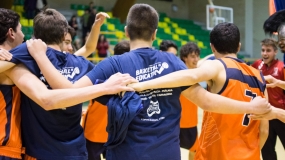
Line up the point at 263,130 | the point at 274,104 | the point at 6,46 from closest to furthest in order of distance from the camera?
1. the point at 6,46
2. the point at 263,130
3. the point at 274,104

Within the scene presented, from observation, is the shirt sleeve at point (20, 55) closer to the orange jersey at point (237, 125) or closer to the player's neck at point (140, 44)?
the player's neck at point (140, 44)

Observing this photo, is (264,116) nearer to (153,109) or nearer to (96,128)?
(153,109)

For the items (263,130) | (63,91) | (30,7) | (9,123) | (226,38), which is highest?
(30,7)

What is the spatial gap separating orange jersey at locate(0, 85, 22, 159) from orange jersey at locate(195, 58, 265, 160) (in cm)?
150

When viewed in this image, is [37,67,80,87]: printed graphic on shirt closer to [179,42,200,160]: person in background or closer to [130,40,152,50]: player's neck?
[130,40,152,50]: player's neck

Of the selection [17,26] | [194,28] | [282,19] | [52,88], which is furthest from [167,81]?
[194,28]

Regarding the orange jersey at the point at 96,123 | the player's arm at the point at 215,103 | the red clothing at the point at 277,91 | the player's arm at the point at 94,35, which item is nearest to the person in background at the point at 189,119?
the red clothing at the point at 277,91

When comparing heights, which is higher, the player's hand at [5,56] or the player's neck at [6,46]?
the player's neck at [6,46]

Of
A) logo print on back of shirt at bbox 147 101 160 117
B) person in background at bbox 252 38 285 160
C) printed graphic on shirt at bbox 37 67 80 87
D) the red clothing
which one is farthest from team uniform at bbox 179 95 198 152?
logo print on back of shirt at bbox 147 101 160 117

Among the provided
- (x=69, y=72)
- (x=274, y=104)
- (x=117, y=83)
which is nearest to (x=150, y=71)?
(x=117, y=83)

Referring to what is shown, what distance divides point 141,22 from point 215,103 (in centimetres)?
74

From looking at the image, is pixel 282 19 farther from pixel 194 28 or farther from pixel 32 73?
pixel 194 28

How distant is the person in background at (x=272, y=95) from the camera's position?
17.2 ft

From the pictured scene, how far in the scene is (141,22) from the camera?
2.48 metres
